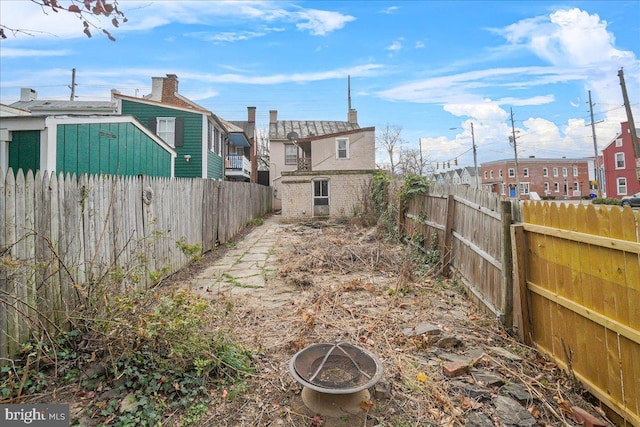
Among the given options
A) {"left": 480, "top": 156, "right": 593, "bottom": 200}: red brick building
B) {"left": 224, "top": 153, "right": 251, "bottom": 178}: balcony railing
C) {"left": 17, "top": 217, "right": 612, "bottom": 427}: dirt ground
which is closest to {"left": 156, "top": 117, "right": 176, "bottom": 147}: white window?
{"left": 224, "top": 153, "right": 251, "bottom": 178}: balcony railing

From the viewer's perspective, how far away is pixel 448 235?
19.5 feet

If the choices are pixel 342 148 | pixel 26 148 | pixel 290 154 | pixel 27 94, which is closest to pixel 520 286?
pixel 26 148

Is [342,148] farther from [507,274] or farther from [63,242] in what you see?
[63,242]

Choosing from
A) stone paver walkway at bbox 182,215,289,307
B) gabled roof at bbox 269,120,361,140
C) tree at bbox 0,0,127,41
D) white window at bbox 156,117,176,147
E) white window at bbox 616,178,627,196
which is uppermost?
gabled roof at bbox 269,120,361,140

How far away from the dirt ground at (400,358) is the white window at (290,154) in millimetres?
20306

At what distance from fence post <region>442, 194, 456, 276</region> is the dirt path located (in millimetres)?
350

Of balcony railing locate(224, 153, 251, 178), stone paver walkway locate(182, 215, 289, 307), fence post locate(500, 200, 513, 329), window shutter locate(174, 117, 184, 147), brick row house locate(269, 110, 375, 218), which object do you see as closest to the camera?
fence post locate(500, 200, 513, 329)

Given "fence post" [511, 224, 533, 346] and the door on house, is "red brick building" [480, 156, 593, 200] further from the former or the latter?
"fence post" [511, 224, 533, 346]

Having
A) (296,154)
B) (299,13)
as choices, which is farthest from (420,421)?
(296,154)

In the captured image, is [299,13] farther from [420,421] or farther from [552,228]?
[420,421]

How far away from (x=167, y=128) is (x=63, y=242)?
13733 mm

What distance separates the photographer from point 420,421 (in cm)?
228

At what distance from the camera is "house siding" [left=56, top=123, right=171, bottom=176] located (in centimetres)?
667

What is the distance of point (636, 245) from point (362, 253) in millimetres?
5236
